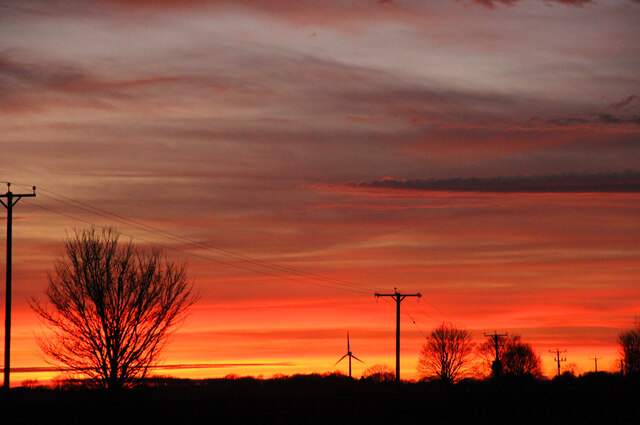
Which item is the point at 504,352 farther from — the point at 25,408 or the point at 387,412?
the point at 25,408

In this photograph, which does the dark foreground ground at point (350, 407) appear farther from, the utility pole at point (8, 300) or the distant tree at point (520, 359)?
the distant tree at point (520, 359)

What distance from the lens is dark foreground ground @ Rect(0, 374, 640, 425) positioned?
170 ft

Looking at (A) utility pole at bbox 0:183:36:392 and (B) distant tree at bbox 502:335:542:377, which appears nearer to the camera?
(A) utility pole at bbox 0:183:36:392

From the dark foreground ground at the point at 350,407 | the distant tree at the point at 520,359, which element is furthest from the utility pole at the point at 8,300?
the distant tree at the point at 520,359

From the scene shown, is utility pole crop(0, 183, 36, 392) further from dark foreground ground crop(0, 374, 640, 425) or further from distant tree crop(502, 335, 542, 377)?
distant tree crop(502, 335, 542, 377)

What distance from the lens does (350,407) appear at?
66.4 metres

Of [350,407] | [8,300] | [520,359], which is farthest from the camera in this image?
[520,359]

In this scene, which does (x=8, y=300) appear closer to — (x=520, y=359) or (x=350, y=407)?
(x=350, y=407)

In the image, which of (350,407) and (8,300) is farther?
(350,407)

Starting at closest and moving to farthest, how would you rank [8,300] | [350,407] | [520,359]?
[8,300] < [350,407] < [520,359]

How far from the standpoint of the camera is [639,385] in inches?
3433

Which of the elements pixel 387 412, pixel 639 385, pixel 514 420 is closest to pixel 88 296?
pixel 387 412

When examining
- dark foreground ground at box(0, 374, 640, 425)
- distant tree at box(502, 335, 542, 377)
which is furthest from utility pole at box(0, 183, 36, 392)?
distant tree at box(502, 335, 542, 377)

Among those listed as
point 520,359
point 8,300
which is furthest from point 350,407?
point 520,359
